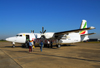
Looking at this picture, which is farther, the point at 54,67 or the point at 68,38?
the point at 68,38

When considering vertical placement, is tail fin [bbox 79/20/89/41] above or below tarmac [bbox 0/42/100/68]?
above

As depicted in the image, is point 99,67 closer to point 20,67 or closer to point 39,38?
A: point 20,67

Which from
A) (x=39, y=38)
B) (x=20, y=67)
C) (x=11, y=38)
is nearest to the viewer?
(x=20, y=67)

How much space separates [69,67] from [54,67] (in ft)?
2.96

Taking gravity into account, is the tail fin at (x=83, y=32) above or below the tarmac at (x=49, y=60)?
above

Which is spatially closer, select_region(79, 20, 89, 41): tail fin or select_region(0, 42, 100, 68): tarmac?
select_region(0, 42, 100, 68): tarmac

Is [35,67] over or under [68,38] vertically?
→ under

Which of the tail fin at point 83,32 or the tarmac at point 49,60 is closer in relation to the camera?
the tarmac at point 49,60

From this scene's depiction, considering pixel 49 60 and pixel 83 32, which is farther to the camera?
pixel 83 32

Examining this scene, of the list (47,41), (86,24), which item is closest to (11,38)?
(47,41)

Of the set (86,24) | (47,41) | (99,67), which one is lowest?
(99,67)

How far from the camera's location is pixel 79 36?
23859mm

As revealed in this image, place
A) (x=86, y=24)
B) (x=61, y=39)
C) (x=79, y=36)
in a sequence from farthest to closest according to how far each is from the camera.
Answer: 1. (x=86, y=24)
2. (x=79, y=36)
3. (x=61, y=39)

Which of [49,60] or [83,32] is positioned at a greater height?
[83,32]
